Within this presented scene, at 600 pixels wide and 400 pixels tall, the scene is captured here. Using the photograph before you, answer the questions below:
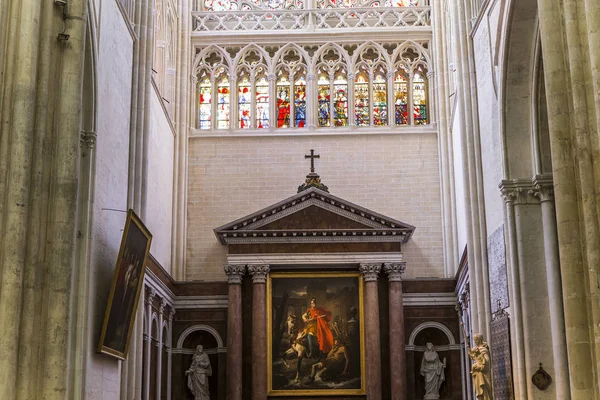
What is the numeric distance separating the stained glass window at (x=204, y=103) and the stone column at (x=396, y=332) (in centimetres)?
856

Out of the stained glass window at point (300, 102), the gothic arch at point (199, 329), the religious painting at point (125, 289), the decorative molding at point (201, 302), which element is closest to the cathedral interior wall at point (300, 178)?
the stained glass window at point (300, 102)

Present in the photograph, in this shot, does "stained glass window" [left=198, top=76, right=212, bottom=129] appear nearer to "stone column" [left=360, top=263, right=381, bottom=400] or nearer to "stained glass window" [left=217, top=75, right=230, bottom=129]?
"stained glass window" [left=217, top=75, right=230, bottom=129]

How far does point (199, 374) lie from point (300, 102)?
10157mm

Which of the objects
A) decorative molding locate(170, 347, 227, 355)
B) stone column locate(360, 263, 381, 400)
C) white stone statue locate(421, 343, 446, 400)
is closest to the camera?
stone column locate(360, 263, 381, 400)

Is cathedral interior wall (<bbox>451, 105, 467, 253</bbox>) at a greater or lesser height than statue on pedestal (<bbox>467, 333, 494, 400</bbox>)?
greater

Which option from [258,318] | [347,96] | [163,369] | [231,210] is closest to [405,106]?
[347,96]

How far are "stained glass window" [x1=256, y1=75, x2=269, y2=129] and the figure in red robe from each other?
277 inches

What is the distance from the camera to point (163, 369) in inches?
1100

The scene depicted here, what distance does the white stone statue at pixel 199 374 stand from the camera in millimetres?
28281

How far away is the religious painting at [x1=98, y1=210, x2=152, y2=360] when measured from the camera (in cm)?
1777

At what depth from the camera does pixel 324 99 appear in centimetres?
3256

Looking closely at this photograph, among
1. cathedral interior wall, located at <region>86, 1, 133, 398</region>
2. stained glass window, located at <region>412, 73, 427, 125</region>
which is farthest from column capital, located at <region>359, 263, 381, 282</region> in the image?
cathedral interior wall, located at <region>86, 1, 133, 398</region>

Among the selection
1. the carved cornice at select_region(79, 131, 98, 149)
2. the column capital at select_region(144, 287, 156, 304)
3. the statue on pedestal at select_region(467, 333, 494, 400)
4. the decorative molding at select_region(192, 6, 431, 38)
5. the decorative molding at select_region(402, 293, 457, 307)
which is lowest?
the statue on pedestal at select_region(467, 333, 494, 400)

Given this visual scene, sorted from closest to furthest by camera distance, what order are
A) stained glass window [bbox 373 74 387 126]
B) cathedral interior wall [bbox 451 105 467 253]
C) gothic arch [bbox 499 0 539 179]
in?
gothic arch [bbox 499 0 539 179] < cathedral interior wall [bbox 451 105 467 253] < stained glass window [bbox 373 74 387 126]
